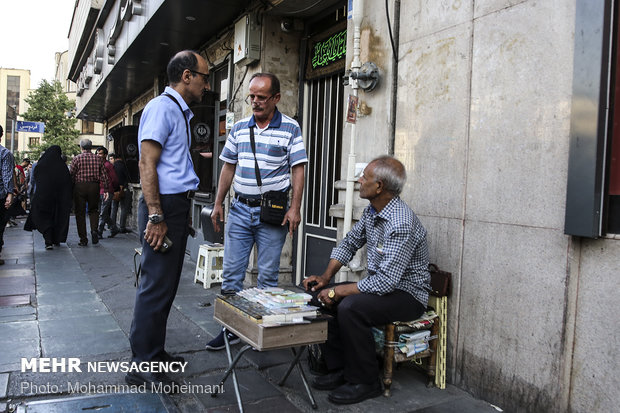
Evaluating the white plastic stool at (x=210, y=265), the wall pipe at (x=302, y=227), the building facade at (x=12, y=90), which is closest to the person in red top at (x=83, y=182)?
the white plastic stool at (x=210, y=265)

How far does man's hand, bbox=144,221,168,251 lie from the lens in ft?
9.64

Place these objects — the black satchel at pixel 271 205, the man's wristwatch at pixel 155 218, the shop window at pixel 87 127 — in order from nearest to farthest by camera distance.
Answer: the man's wristwatch at pixel 155 218
the black satchel at pixel 271 205
the shop window at pixel 87 127

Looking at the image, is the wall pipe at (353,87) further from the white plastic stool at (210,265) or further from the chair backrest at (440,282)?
the white plastic stool at (210,265)

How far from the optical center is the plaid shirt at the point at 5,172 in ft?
21.6

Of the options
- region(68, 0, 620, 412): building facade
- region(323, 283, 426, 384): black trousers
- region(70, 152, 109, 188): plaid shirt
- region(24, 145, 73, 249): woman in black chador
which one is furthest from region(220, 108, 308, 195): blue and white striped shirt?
region(70, 152, 109, 188): plaid shirt

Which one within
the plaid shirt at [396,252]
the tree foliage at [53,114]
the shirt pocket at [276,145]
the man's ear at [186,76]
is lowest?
the plaid shirt at [396,252]

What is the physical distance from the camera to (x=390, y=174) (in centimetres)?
315

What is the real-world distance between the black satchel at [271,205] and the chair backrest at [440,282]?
3.85ft

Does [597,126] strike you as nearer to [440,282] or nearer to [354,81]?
[440,282]

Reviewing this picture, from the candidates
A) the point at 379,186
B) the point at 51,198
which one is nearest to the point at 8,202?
the point at 51,198

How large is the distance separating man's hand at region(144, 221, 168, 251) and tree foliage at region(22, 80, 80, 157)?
3455cm

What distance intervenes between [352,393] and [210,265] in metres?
3.53

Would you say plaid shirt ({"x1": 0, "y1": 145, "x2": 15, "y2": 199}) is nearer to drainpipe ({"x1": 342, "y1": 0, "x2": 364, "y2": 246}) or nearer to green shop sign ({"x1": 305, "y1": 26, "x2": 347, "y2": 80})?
green shop sign ({"x1": 305, "y1": 26, "x2": 347, "y2": 80})

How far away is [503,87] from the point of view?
301 cm
